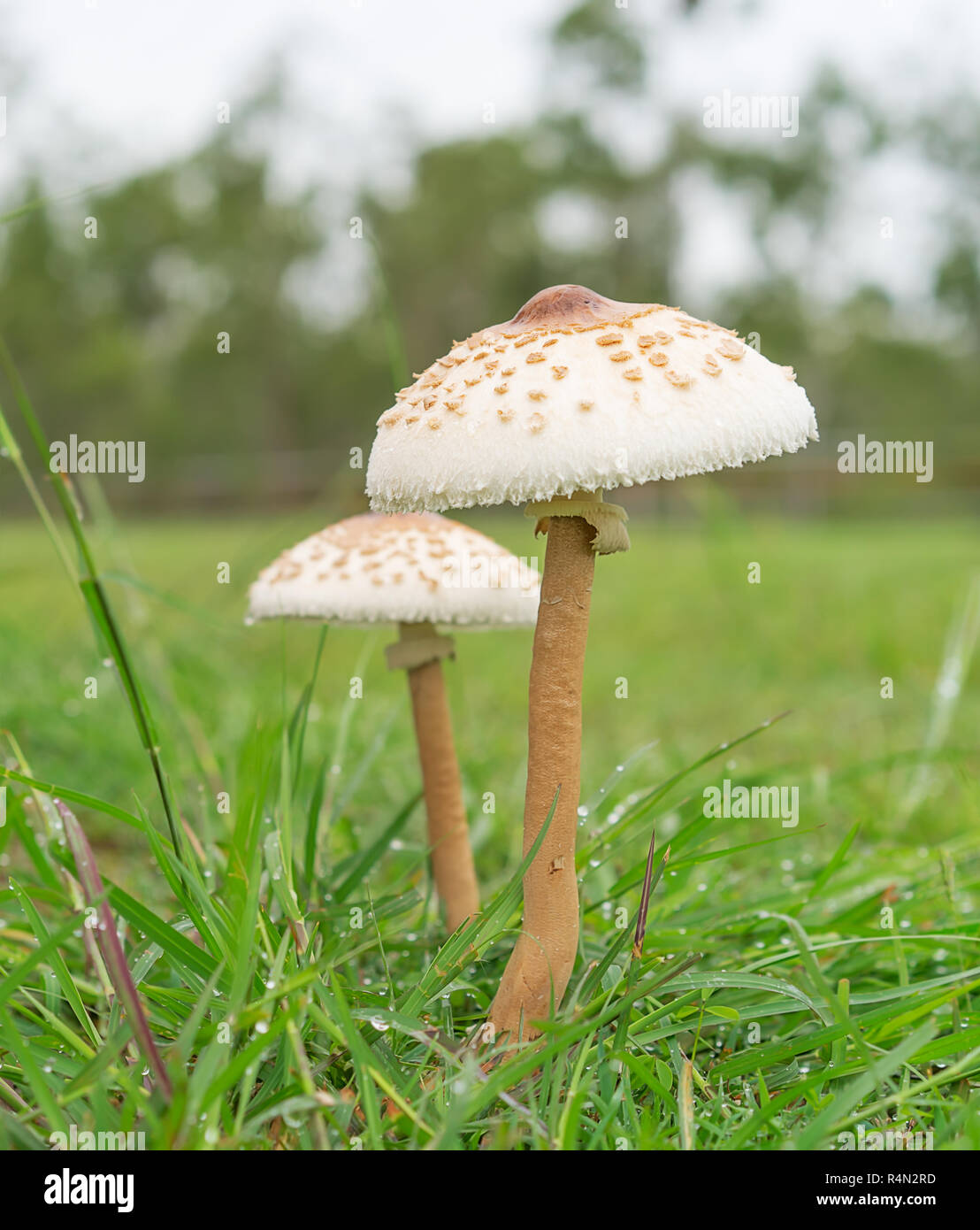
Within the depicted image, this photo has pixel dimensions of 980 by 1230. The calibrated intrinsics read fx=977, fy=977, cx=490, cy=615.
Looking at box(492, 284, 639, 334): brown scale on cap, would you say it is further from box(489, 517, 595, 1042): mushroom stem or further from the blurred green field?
the blurred green field

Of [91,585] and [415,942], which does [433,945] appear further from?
[91,585]

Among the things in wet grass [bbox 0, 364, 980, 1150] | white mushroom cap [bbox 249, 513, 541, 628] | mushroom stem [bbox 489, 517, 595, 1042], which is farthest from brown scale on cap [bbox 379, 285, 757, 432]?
wet grass [bbox 0, 364, 980, 1150]

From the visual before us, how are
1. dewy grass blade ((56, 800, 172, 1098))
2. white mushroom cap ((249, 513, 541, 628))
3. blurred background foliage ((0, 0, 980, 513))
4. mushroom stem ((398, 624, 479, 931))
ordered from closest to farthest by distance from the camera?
dewy grass blade ((56, 800, 172, 1098)), white mushroom cap ((249, 513, 541, 628)), mushroom stem ((398, 624, 479, 931)), blurred background foliage ((0, 0, 980, 513))

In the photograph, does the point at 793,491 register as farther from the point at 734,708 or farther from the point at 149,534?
the point at 734,708

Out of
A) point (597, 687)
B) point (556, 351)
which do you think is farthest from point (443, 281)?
point (556, 351)

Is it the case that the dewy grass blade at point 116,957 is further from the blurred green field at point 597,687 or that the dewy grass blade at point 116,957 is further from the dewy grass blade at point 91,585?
the blurred green field at point 597,687

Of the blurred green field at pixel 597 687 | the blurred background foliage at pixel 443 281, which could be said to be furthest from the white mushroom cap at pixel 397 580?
the blurred background foliage at pixel 443 281
